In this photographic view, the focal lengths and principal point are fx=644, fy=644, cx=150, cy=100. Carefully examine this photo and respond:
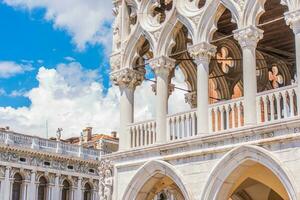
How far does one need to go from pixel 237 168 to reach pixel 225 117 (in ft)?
4.42

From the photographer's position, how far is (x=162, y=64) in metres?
15.5

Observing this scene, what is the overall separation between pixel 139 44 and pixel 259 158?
16.7ft

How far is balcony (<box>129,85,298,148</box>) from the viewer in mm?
13086

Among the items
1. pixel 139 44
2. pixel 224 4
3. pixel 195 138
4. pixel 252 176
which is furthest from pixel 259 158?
pixel 139 44

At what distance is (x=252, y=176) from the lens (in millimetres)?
15367

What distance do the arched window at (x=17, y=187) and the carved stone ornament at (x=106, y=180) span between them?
21993mm

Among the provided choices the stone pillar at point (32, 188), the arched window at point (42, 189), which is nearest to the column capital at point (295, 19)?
the stone pillar at point (32, 188)

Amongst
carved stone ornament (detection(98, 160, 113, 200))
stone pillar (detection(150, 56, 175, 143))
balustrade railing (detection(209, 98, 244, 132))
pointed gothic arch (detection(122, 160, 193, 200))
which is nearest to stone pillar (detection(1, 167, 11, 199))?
carved stone ornament (detection(98, 160, 113, 200))

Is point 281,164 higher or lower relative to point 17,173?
lower

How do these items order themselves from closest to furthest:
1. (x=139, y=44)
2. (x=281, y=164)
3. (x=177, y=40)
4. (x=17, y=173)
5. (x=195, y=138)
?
1. (x=281, y=164)
2. (x=195, y=138)
3. (x=139, y=44)
4. (x=177, y=40)
5. (x=17, y=173)

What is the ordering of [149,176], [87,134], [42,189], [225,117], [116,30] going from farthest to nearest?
[87,134] → [42,189] → [116,30] → [149,176] → [225,117]

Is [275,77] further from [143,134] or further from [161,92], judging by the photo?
[143,134]

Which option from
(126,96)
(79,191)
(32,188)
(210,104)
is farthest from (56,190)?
(210,104)

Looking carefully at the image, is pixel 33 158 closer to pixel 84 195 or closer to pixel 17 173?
pixel 17 173
